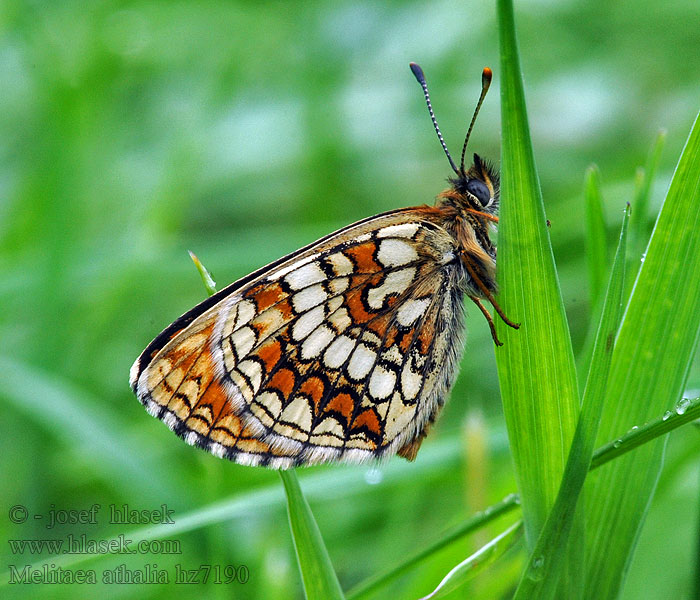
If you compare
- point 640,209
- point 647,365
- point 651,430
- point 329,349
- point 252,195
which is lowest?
point 651,430

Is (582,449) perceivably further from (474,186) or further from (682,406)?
(474,186)

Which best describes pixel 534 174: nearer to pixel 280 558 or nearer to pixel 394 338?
pixel 394 338

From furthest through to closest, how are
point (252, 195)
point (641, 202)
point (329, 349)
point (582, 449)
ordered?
point (252, 195)
point (329, 349)
point (641, 202)
point (582, 449)

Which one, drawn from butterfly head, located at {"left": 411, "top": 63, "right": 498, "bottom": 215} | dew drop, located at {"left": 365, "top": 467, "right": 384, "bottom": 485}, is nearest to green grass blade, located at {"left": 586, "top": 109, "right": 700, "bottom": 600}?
dew drop, located at {"left": 365, "top": 467, "right": 384, "bottom": 485}

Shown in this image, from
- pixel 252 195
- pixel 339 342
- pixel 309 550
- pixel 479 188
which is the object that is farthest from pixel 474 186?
pixel 252 195

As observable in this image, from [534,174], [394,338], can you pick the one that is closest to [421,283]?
[394,338]
